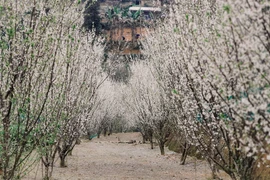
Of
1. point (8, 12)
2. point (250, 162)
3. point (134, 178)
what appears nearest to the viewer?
point (8, 12)

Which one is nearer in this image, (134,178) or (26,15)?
(26,15)

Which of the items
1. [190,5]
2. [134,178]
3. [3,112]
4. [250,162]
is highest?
[190,5]

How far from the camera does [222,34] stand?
610 centimetres

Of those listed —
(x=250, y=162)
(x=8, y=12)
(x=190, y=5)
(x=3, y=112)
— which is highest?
(x=190, y=5)

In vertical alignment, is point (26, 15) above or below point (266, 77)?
above

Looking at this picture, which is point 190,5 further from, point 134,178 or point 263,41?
point 134,178

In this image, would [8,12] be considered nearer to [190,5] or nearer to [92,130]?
[190,5]

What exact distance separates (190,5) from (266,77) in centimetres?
634

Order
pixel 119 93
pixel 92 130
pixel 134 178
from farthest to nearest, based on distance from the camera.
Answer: pixel 119 93 → pixel 92 130 → pixel 134 178

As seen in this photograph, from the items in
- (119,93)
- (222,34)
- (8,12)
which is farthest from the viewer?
(119,93)

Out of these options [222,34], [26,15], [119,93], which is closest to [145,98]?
[26,15]

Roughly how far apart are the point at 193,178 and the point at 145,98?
8.61 m

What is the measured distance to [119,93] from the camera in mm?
47188

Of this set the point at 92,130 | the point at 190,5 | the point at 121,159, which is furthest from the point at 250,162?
the point at 92,130
